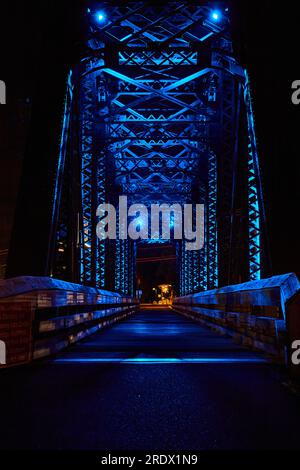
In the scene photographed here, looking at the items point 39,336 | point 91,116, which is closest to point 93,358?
point 39,336

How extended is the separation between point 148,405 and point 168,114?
82.3ft

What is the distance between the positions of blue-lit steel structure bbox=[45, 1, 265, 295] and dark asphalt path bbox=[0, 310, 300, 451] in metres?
4.93

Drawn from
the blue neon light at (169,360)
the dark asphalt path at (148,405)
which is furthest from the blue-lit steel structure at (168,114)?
the dark asphalt path at (148,405)

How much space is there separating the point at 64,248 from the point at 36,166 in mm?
2989

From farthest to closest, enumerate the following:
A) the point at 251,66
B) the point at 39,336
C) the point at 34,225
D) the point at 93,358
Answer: the point at 251,66 → the point at 34,225 → the point at 93,358 → the point at 39,336

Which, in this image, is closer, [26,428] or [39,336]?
[26,428]

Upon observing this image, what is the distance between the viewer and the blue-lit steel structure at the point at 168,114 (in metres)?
14.1

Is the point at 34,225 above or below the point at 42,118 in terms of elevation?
below

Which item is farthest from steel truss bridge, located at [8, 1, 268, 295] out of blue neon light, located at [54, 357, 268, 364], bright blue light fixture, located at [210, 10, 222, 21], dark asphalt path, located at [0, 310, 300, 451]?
dark asphalt path, located at [0, 310, 300, 451]

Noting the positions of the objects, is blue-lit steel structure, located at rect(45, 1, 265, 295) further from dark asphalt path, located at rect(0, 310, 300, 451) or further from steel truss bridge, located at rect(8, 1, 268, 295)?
dark asphalt path, located at rect(0, 310, 300, 451)

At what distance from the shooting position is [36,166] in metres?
9.93

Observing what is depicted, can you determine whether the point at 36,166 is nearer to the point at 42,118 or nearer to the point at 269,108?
the point at 42,118

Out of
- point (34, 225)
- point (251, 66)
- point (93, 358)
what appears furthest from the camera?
point (251, 66)

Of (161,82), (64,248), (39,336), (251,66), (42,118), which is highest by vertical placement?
(161,82)
